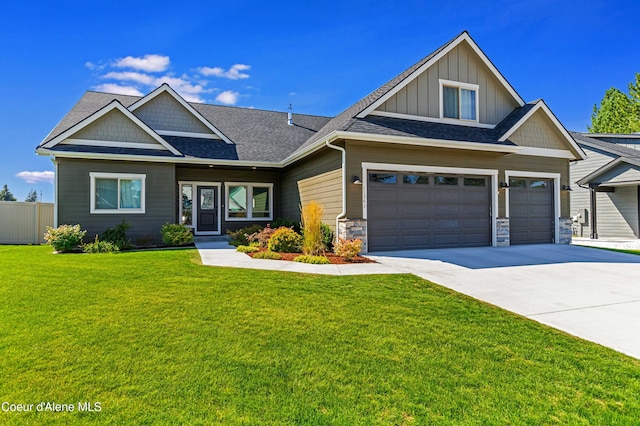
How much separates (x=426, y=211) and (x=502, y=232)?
307cm

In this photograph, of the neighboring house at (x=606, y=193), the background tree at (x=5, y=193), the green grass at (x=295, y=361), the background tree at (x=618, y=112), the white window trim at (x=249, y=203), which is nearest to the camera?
the green grass at (x=295, y=361)

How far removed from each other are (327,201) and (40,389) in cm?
889

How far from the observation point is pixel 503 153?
474 inches

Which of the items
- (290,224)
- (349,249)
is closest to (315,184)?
(290,224)

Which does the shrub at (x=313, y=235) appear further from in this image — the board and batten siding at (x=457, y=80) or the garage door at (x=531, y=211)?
the garage door at (x=531, y=211)

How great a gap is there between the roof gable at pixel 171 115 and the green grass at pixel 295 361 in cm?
1067

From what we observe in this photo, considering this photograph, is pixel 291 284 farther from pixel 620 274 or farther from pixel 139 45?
pixel 139 45

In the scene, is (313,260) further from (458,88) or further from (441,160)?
(458,88)

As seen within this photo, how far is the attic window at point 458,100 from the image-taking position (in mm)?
12453

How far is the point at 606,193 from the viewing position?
1838cm

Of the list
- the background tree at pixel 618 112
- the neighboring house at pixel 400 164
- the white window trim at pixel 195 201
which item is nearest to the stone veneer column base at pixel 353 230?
the neighboring house at pixel 400 164

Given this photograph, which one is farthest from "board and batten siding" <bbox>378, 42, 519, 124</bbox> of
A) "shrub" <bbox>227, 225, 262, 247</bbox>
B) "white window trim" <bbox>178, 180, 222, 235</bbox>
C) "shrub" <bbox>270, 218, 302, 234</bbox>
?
A: "white window trim" <bbox>178, 180, 222, 235</bbox>

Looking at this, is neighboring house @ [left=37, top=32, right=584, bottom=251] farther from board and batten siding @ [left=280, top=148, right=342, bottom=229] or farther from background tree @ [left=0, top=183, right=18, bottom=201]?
background tree @ [left=0, top=183, right=18, bottom=201]

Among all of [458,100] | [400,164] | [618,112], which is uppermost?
[618,112]
